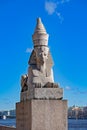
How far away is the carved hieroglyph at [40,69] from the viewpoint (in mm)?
10312

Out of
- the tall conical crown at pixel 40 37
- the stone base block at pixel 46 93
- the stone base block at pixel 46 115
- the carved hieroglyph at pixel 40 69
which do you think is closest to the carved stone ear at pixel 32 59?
the carved hieroglyph at pixel 40 69

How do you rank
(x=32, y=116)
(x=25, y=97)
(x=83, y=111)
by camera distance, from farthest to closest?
1. (x=83, y=111)
2. (x=25, y=97)
3. (x=32, y=116)

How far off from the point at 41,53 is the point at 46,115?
169 cm

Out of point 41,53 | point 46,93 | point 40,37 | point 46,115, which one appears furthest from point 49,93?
point 40,37

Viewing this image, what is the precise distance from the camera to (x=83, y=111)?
19900 cm

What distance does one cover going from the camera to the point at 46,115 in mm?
10141

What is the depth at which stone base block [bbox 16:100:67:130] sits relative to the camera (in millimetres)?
10086

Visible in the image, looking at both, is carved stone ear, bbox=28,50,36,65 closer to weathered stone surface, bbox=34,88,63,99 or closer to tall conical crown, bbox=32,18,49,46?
tall conical crown, bbox=32,18,49,46

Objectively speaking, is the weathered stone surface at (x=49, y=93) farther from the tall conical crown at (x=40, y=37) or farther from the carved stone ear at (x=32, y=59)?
the tall conical crown at (x=40, y=37)

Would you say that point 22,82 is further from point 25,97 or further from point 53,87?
point 53,87

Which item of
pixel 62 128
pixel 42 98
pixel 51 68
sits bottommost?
pixel 62 128

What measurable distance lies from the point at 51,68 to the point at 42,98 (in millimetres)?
941

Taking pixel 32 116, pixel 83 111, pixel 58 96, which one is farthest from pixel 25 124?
pixel 83 111

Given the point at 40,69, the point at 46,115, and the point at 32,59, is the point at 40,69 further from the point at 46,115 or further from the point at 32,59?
the point at 46,115
